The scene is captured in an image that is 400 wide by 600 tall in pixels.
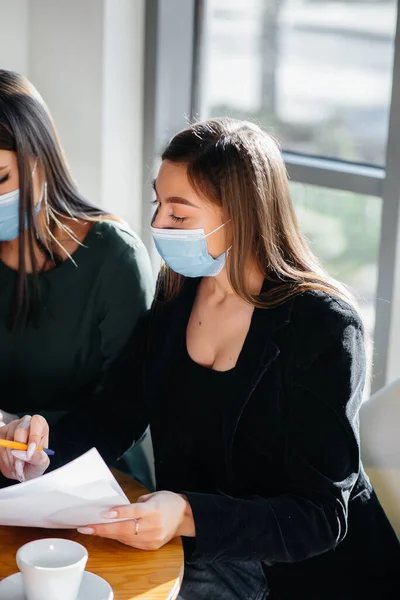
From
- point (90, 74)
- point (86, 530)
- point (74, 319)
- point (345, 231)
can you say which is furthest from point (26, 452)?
point (90, 74)

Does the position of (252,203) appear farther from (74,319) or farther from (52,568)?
(52,568)

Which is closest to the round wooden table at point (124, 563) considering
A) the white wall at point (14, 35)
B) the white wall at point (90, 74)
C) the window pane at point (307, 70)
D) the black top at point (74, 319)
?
the black top at point (74, 319)

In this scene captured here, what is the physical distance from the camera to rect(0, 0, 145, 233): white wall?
8.80ft

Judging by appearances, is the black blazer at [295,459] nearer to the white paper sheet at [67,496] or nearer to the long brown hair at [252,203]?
the long brown hair at [252,203]

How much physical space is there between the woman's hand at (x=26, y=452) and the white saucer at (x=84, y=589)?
30 cm

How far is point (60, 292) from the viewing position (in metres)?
2.01

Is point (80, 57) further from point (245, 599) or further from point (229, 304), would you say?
point (245, 599)

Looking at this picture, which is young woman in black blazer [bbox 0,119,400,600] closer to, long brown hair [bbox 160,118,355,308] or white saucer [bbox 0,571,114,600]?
long brown hair [bbox 160,118,355,308]

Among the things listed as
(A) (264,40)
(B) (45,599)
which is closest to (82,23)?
(A) (264,40)

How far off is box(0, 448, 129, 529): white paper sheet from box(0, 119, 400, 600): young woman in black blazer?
103 mm

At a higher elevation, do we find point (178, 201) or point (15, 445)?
point (178, 201)

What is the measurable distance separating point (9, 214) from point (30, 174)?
10cm

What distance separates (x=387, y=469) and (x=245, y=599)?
346 mm

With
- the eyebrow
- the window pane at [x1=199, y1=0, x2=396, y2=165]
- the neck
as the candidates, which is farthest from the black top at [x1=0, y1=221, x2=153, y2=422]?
the window pane at [x1=199, y1=0, x2=396, y2=165]
